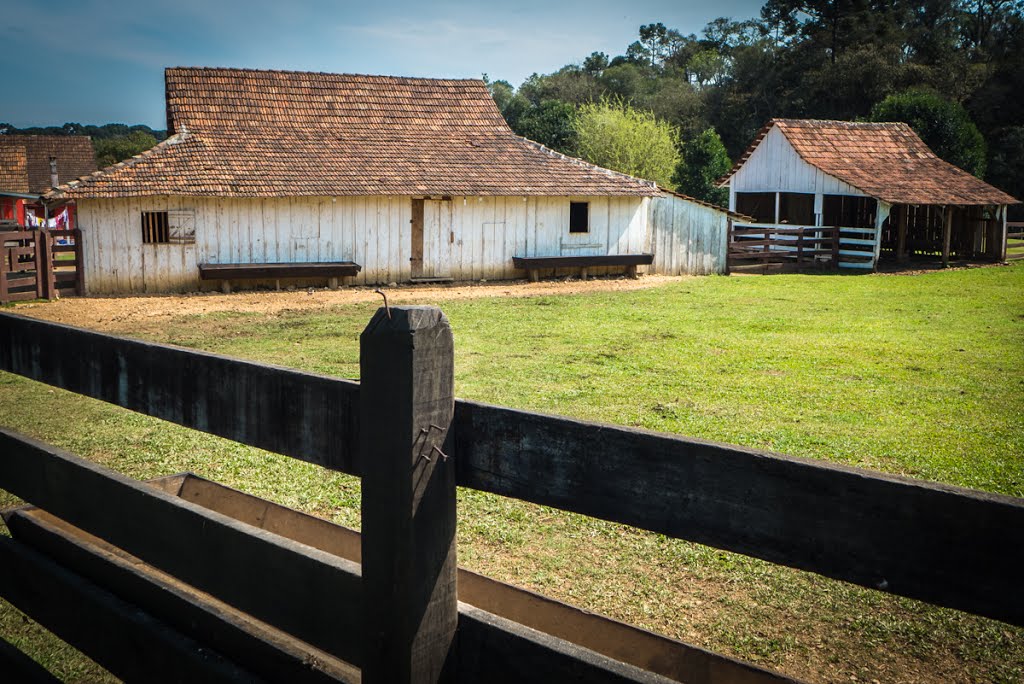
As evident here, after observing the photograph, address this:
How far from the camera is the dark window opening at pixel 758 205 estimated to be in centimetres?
3684

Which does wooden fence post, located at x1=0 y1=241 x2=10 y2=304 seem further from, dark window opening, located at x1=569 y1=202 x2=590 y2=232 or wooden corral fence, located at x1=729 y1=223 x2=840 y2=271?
wooden corral fence, located at x1=729 y1=223 x2=840 y2=271

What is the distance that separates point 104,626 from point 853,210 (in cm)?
3719

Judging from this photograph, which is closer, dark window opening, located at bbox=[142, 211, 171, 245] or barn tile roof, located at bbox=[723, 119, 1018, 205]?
dark window opening, located at bbox=[142, 211, 171, 245]

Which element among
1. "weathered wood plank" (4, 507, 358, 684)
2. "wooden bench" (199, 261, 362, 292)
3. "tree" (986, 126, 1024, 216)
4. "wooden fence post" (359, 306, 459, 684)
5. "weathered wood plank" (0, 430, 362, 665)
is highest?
"tree" (986, 126, 1024, 216)

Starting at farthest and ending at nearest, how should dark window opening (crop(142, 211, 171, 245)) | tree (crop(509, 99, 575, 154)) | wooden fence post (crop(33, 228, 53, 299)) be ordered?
tree (crop(509, 99, 575, 154)), dark window opening (crop(142, 211, 171, 245)), wooden fence post (crop(33, 228, 53, 299))

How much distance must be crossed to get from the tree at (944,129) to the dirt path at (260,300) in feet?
69.7

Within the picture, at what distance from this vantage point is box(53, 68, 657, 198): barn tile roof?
2412 cm

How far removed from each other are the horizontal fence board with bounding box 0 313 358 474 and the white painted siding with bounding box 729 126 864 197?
30.5 metres

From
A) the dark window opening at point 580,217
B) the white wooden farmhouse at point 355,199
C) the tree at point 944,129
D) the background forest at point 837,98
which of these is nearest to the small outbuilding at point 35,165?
the background forest at point 837,98

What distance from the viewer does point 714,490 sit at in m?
1.81

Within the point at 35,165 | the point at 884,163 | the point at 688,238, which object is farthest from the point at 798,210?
the point at 35,165

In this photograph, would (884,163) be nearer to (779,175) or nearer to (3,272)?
(779,175)

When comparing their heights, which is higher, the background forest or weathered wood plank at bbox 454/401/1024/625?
the background forest

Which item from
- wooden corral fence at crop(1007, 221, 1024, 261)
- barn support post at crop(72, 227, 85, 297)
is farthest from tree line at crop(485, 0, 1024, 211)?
barn support post at crop(72, 227, 85, 297)
